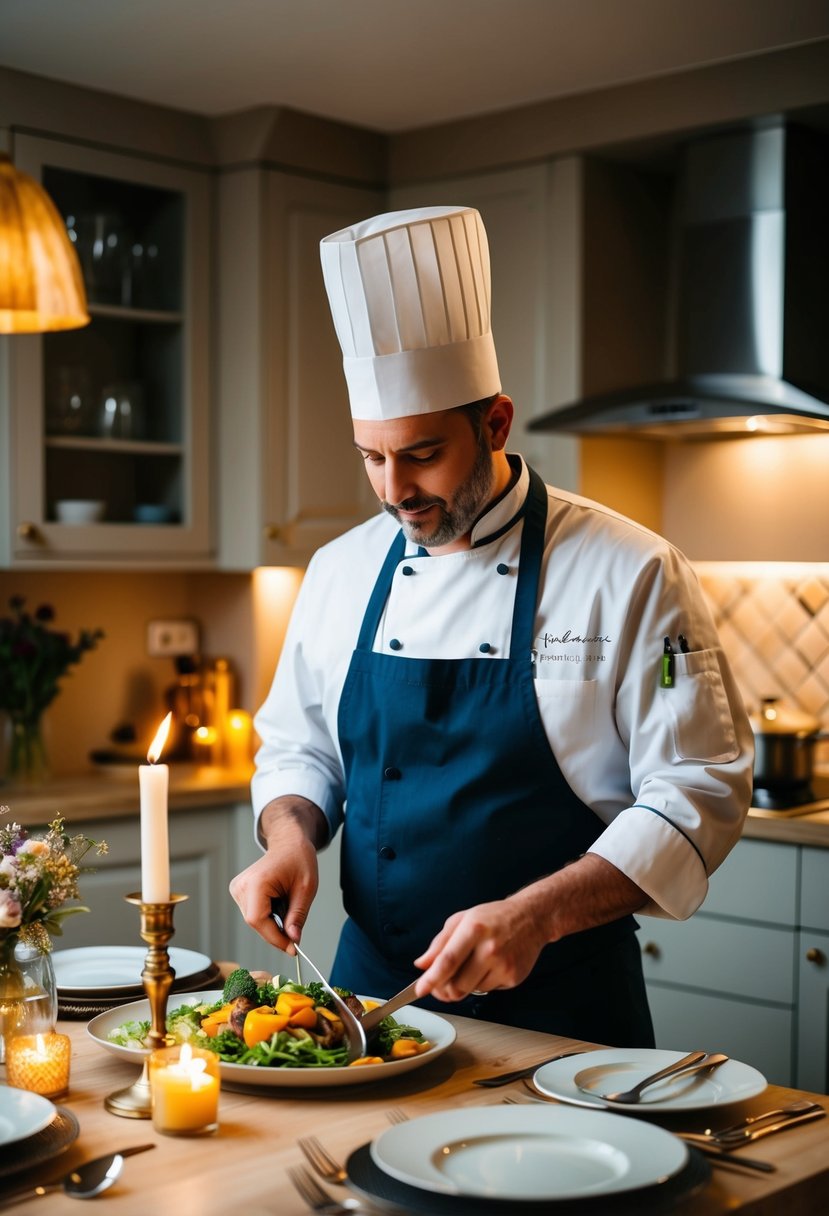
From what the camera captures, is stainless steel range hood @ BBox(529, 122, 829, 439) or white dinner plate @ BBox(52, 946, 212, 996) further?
stainless steel range hood @ BBox(529, 122, 829, 439)

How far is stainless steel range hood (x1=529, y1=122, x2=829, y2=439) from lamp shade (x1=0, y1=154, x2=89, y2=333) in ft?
5.58

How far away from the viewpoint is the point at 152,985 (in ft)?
4.40

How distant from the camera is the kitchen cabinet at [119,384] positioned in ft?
10.7

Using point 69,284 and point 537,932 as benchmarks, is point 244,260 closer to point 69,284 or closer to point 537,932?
point 69,284

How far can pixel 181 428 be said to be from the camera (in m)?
3.57

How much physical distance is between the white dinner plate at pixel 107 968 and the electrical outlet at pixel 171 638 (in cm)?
204

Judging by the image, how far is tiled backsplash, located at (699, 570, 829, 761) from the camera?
3.46 m

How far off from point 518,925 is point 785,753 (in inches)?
68.5

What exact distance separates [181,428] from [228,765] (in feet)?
2.85

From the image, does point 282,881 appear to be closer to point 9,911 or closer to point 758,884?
point 9,911

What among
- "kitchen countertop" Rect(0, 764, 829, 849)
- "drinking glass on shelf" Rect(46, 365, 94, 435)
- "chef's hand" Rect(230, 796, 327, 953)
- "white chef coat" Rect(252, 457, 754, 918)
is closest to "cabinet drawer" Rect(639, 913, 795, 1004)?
"kitchen countertop" Rect(0, 764, 829, 849)

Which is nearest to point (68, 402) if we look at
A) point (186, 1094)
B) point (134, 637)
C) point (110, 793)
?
point (134, 637)

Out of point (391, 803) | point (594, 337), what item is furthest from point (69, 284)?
point (594, 337)

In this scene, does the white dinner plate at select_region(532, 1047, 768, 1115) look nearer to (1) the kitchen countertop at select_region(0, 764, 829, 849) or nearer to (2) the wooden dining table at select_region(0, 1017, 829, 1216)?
(2) the wooden dining table at select_region(0, 1017, 829, 1216)
